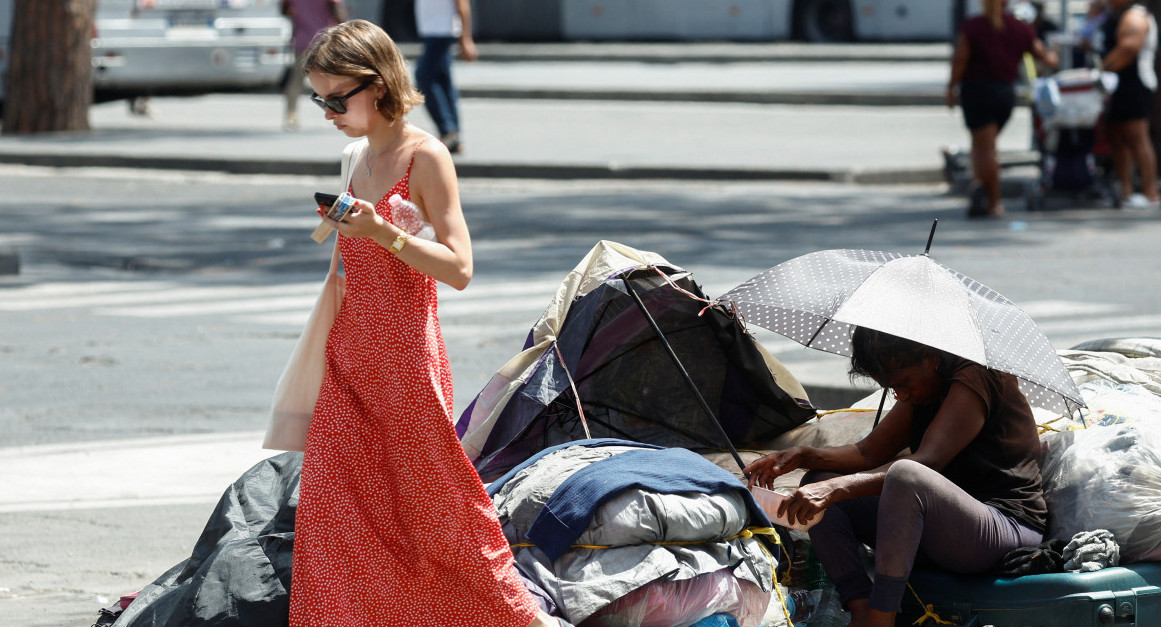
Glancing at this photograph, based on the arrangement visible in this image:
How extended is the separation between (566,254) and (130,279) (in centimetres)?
274

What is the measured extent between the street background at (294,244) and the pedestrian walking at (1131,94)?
0.41 m

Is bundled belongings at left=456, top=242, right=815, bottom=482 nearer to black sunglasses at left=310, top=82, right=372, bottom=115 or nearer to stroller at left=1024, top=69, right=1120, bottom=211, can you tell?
black sunglasses at left=310, top=82, right=372, bottom=115

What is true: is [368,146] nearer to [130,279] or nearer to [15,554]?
A: [15,554]

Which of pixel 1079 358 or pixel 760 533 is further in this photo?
pixel 1079 358

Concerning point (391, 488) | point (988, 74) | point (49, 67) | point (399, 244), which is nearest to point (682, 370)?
point (391, 488)

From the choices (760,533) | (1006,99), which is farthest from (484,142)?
(760,533)

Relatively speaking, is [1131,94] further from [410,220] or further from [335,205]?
[335,205]

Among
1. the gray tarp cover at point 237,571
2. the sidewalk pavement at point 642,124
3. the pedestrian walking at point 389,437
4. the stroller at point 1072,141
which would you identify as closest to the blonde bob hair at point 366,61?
the pedestrian walking at point 389,437

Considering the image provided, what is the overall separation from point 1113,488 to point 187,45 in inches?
692

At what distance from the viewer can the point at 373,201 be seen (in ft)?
12.5

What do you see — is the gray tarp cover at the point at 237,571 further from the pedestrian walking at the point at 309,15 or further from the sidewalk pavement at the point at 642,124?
the pedestrian walking at the point at 309,15

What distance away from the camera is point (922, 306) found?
4.41m

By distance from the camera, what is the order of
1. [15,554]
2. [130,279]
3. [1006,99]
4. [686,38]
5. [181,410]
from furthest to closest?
[686,38] → [1006,99] → [130,279] → [181,410] → [15,554]

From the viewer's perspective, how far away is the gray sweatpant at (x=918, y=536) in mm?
4238
